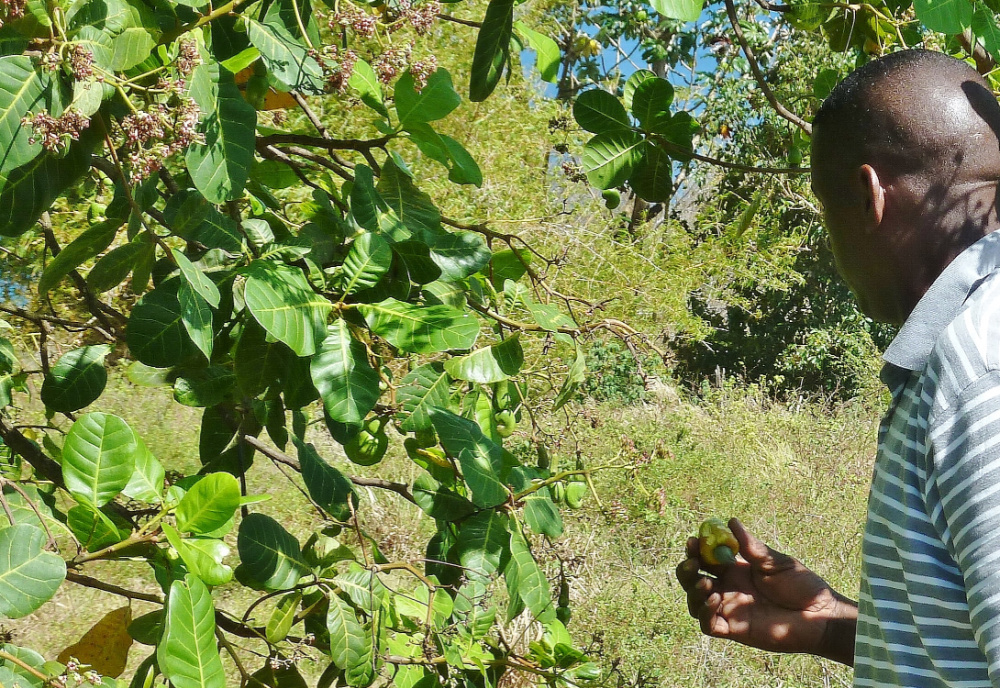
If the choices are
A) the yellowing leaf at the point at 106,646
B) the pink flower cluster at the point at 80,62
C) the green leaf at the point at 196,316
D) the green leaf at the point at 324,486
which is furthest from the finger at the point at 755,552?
the pink flower cluster at the point at 80,62

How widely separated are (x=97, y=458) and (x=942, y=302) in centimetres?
89

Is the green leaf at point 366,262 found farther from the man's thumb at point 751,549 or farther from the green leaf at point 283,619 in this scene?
the man's thumb at point 751,549

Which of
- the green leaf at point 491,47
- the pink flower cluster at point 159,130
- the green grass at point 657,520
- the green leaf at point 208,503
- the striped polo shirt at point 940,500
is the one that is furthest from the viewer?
the green grass at point 657,520

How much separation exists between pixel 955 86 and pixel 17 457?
1.65 m

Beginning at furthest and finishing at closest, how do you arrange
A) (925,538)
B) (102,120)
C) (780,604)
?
(780,604) < (102,120) < (925,538)

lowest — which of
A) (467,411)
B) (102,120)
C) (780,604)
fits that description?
(780,604)

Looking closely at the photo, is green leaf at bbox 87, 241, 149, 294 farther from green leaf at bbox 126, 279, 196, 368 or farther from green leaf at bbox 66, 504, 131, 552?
green leaf at bbox 66, 504, 131, 552

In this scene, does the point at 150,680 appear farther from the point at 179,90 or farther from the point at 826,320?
the point at 826,320

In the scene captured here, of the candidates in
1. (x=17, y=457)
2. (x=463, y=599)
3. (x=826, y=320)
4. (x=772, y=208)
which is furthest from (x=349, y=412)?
(x=826, y=320)

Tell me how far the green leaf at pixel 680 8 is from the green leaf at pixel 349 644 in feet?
2.80

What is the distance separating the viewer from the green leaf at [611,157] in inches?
52.2

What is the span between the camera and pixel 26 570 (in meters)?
0.83

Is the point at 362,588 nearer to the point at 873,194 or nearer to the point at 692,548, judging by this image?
the point at 692,548

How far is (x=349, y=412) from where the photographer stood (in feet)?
3.27
